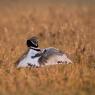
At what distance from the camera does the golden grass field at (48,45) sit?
31.1 ft

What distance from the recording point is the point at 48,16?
62.6ft

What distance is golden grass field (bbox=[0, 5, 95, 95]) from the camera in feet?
31.1

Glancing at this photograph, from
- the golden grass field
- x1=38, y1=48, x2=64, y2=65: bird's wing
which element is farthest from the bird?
the golden grass field

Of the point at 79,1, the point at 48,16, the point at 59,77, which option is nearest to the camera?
the point at 59,77

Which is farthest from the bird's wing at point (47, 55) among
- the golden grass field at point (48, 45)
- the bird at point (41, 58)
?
the golden grass field at point (48, 45)

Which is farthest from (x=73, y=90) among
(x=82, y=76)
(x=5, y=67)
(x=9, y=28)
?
(x=9, y=28)

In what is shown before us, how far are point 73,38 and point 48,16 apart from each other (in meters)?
5.27

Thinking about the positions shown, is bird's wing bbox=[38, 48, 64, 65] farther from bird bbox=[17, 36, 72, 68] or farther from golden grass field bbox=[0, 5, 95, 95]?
golden grass field bbox=[0, 5, 95, 95]

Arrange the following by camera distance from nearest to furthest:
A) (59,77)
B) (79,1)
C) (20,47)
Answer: (59,77)
(20,47)
(79,1)

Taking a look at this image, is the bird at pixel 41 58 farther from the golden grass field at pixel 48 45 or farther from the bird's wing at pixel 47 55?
the golden grass field at pixel 48 45

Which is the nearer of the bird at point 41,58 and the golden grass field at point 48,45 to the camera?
the golden grass field at point 48,45

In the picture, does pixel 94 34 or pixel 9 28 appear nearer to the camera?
pixel 94 34

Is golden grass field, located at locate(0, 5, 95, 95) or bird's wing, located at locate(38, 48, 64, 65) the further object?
bird's wing, located at locate(38, 48, 64, 65)

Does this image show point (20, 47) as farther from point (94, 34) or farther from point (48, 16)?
point (48, 16)
